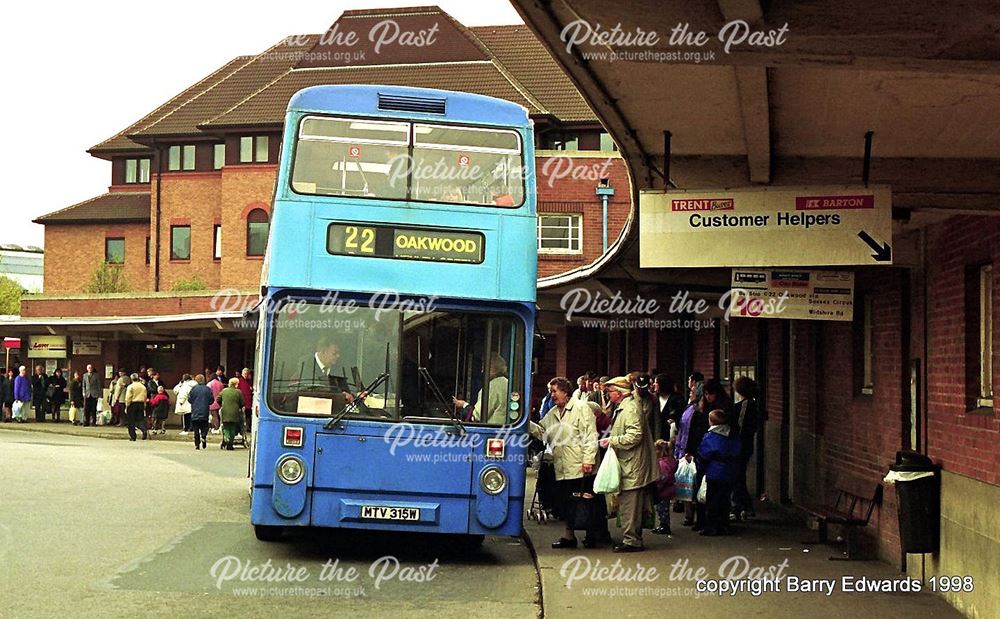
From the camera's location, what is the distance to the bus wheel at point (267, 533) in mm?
13047

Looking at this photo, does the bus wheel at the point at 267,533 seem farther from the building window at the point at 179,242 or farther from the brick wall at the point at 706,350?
the building window at the point at 179,242

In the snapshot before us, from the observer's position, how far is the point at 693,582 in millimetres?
11336

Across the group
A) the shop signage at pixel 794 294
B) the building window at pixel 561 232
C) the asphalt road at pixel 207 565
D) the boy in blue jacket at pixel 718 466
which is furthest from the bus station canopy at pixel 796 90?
the building window at pixel 561 232

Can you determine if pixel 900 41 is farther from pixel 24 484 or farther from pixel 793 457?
pixel 24 484

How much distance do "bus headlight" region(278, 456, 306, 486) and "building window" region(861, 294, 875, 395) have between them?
586cm

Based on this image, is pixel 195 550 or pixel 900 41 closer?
pixel 900 41

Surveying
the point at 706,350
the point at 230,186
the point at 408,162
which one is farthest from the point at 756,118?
the point at 230,186

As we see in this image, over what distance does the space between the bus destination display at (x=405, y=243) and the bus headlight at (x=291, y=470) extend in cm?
190

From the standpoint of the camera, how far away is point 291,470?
11875mm

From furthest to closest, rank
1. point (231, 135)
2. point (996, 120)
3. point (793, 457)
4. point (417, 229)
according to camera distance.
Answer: point (231, 135)
point (793, 457)
point (417, 229)
point (996, 120)

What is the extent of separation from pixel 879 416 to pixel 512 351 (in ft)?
11.8

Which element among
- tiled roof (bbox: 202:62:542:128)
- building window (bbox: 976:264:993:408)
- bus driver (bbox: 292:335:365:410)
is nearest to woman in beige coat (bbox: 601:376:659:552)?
bus driver (bbox: 292:335:365:410)

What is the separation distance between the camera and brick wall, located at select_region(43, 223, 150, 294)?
62.1 metres

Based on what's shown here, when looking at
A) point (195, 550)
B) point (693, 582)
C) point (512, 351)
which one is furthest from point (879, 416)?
point (195, 550)
